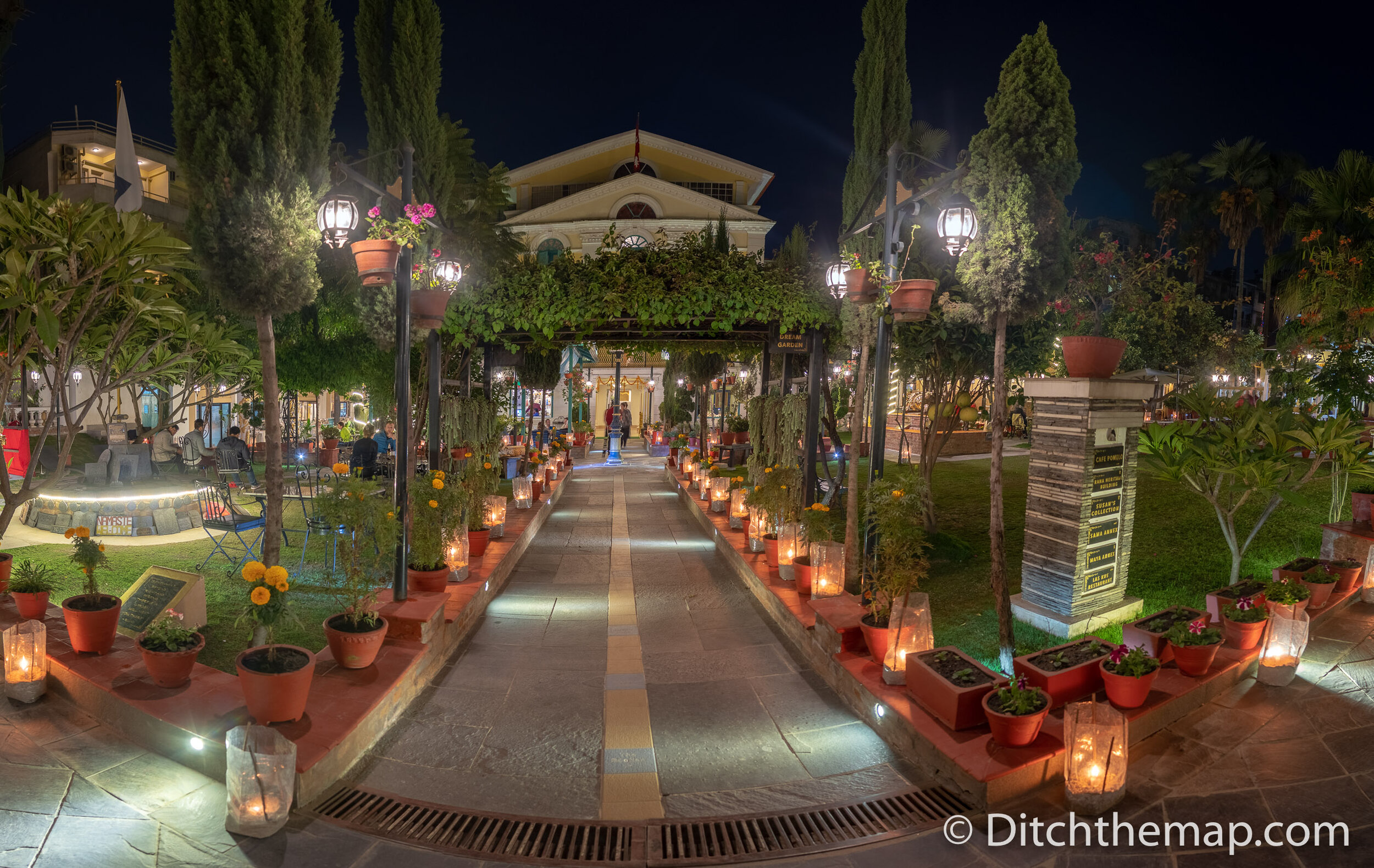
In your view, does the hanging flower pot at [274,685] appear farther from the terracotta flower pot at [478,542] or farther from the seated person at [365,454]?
the seated person at [365,454]

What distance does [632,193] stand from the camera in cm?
3341

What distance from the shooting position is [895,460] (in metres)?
18.1

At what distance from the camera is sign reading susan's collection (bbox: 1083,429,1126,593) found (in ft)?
17.7

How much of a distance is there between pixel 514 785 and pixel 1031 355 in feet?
22.2

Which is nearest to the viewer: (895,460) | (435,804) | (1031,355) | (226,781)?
(226,781)

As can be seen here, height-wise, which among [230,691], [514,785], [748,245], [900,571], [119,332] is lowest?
[514,785]

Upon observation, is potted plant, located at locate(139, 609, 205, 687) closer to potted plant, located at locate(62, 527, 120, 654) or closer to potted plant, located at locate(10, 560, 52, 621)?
potted plant, located at locate(62, 527, 120, 654)

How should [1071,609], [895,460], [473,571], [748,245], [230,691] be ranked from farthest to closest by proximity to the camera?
[748,245] < [895,460] < [473,571] < [1071,609] < [230,691]

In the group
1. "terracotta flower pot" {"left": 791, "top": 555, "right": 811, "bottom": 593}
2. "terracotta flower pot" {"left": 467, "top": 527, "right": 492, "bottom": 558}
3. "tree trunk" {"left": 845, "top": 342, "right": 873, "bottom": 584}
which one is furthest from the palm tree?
"terracotta flower pot" {"left": 467, "top": 527, "right": 492, "bottom": 558}

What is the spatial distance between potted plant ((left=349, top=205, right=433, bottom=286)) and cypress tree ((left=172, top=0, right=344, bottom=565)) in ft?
1.15

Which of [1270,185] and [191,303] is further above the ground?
[1270,185]

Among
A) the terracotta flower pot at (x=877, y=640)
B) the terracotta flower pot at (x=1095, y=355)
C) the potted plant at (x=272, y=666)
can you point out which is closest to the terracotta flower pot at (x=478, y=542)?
the potted plant at (x=272, y=666)

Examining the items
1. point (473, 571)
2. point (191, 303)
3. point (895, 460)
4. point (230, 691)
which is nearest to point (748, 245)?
point (895, 460)

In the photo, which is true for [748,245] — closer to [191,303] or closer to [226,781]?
[191,303]
